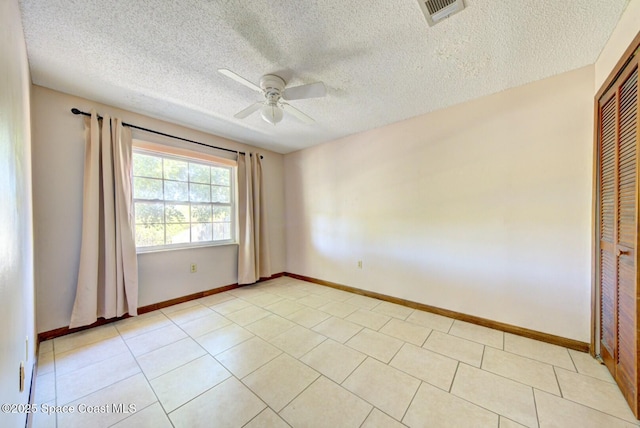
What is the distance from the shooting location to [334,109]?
2.54m

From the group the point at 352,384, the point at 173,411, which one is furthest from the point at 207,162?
the point at 352,384

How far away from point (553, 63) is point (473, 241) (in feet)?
Result: 5.24

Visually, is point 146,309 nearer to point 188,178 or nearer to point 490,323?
point 188,178

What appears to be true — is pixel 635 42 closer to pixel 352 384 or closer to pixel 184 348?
pixel 352 384

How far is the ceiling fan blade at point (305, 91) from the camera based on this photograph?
1737 millimetres

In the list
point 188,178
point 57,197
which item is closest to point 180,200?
point 188,178

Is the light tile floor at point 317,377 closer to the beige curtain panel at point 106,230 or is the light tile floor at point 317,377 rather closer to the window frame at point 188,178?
the beige curtain panel at point 106,230

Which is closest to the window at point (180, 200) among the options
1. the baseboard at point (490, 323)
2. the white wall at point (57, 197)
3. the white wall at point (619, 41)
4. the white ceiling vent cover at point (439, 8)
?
the white wall at point (57, 197)

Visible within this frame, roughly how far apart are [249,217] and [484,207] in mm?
3056

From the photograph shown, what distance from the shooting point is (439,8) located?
129 cm

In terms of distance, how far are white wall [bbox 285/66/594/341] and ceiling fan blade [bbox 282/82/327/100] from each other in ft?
4.90

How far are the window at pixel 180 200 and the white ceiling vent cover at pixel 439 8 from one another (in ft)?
9.74

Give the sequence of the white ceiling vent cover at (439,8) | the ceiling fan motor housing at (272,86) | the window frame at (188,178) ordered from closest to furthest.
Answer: the white ceiling vent cover at (439,8) → the ceiling fan motor housing at (272,86) → the window frame at (188,178)

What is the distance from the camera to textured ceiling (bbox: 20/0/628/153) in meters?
1.32
